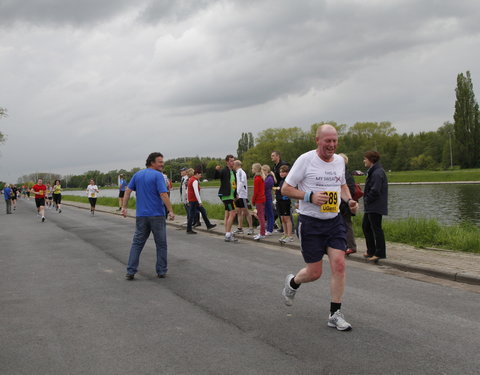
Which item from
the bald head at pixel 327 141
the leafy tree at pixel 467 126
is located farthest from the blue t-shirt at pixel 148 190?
the leafy tree at pixel 467 126

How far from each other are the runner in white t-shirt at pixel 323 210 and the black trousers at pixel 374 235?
3344 millimetres

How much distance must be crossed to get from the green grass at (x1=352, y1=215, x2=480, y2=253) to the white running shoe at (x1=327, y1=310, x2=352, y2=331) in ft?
16.5

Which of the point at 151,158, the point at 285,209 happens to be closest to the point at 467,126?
the point at 285,209

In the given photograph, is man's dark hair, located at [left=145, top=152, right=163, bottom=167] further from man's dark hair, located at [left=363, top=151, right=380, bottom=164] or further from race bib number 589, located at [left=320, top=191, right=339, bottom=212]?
race bib number 589, located at [left=320, top=191, right=339, bottom=212]

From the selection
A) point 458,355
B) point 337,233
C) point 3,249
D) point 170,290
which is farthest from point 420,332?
point 3,249

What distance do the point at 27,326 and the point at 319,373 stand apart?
10.3ft

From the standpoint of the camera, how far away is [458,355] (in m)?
3.60

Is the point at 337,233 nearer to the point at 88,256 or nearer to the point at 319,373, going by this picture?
the point at 319,373

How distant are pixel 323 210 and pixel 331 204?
103 millimetres

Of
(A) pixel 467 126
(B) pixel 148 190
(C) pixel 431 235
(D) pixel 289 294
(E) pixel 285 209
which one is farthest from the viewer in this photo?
(A) pixel 467 126

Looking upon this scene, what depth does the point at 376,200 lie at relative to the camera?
752 cm

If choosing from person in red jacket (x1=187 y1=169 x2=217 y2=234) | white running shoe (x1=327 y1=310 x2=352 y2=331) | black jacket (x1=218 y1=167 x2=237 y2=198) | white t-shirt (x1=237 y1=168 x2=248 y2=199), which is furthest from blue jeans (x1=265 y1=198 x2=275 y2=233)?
white running shoe (x1=327 y1=310 x2=352 y2=331)

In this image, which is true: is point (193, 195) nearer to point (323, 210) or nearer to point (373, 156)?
point (373, 156)

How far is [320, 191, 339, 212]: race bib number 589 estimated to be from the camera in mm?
4352
